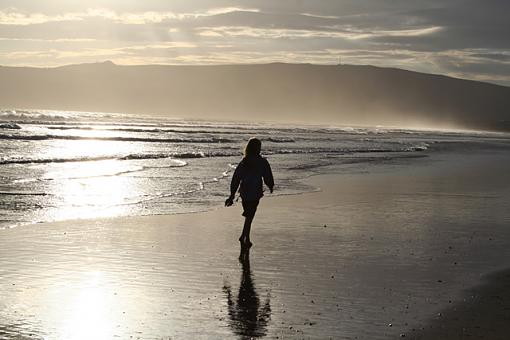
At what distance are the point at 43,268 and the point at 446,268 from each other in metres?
4.78

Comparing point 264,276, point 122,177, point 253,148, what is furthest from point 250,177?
point 122,177

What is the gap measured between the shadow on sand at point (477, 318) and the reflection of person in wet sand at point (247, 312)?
132 cm

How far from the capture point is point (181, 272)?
8750 mm

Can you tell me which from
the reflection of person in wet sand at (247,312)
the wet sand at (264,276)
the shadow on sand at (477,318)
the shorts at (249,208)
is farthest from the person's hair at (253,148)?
the shadow on sand at (477,318)

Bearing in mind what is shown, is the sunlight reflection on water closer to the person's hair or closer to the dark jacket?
the dark jacket

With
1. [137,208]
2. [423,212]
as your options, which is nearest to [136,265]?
[137,208]

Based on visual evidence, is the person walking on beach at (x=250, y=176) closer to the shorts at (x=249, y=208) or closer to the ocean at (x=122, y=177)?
the shorts at (x=249, y=208)

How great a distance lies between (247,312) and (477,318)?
215 cm

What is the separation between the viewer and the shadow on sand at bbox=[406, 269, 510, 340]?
21.7 feet

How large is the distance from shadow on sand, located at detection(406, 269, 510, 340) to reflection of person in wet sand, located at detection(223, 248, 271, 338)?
1.32 m

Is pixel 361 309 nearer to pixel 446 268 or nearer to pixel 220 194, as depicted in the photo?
pixel 446 268

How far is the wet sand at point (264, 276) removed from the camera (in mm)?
6777

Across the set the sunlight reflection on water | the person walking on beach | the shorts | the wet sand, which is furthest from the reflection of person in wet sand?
the sunlight reflection on water

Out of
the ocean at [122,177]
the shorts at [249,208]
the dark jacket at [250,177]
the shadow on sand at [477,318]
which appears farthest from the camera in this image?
the ocean at [122,177]
